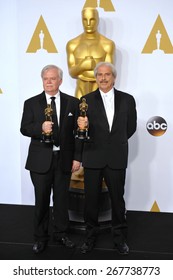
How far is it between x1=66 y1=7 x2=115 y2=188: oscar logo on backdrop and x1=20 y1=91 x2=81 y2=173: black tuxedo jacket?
73cm

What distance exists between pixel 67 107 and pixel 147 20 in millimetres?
1640

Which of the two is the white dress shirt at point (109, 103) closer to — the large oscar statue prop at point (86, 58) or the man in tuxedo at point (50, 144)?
the man in tuxedo at point (50, 144)

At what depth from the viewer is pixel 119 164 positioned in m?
2.75

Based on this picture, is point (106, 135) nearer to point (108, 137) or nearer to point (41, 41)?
point (108, 137)

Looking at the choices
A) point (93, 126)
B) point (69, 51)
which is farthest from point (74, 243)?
point (69, 51)

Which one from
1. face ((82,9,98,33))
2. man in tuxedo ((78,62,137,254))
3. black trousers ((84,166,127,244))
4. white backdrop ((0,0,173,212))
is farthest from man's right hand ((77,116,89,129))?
white backdrop ((0,0,173,212))

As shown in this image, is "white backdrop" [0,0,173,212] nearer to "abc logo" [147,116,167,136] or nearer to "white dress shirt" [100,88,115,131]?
"abc logo" [147,116,167,136]

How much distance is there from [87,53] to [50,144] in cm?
117

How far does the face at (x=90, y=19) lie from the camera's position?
3455 millimetres

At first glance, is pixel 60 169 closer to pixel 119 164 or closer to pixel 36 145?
pixel 36 145

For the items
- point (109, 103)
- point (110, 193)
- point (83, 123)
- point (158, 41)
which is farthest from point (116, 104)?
point (158, 41)

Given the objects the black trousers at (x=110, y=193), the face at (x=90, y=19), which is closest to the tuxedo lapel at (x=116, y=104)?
the black trousers at (x=110, y=193)

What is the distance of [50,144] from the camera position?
274 centimetres

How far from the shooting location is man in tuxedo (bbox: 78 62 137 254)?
8.98ft
